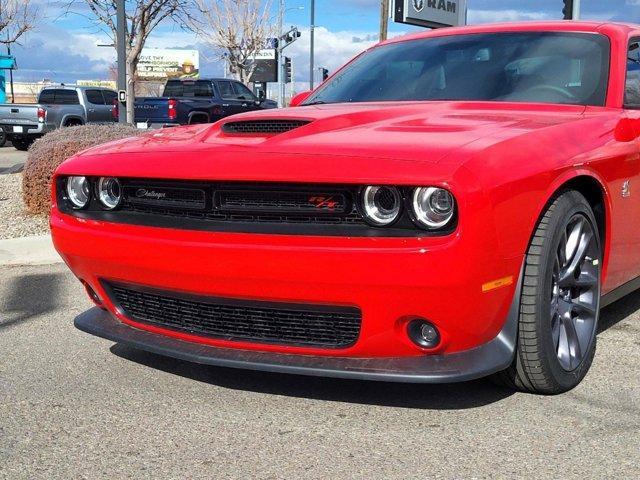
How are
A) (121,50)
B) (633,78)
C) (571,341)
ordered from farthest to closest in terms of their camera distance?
(121,50)
(633,78)
(571,341)

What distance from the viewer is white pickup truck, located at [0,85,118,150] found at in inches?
828

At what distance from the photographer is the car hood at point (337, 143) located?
2.84 meters

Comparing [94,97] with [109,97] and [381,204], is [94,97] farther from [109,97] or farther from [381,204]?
[381,204]

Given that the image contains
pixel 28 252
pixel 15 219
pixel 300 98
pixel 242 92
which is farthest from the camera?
pixel 242 92

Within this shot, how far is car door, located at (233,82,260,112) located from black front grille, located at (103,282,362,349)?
798 inches

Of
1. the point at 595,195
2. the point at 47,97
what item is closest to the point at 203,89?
the point at 47,97

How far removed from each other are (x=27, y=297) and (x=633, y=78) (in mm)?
3800

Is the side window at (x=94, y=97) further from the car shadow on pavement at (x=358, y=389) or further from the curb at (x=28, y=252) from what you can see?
the car shadow on pavement at (x=358, y=389)

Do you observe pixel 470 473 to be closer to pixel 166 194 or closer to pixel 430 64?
pixel 166 194

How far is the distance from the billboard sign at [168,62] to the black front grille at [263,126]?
88871mm

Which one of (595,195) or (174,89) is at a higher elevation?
(595,195)

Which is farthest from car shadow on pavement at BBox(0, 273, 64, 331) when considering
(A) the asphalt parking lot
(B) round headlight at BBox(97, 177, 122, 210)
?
(B) round headlight at BBox(97, 177, 122, 210)

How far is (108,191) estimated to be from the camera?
346 centimetres

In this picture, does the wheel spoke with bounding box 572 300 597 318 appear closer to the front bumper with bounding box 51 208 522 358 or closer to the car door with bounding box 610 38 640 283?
the car door with bounding box 610 38 640 283
